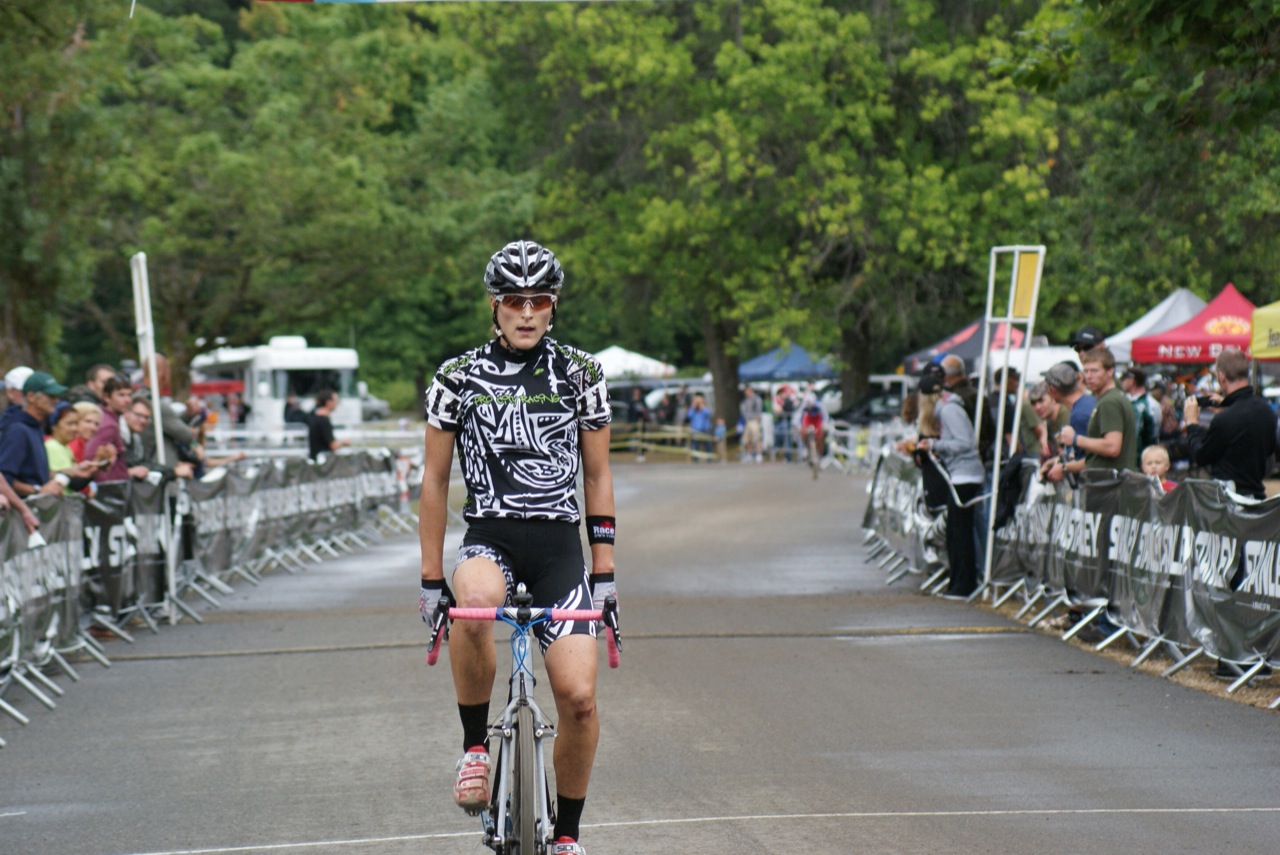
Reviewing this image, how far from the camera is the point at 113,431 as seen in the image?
46.5 feet

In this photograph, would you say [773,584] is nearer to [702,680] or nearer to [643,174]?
[702,680]

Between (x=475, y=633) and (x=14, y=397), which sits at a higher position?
(x=14, y=397)

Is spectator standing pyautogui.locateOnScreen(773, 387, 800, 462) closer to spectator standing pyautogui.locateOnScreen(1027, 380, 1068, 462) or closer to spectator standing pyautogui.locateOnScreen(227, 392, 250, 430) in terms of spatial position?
spectator standing pyautogui.locateOnScreen(227, 392, 250, 430)

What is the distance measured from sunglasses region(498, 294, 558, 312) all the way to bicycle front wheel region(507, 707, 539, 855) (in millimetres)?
1219

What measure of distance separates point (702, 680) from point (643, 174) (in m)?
39.1

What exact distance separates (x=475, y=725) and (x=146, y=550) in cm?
942

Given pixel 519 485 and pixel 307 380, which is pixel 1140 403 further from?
pixel 307 380

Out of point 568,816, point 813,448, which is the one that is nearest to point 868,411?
point 813,448

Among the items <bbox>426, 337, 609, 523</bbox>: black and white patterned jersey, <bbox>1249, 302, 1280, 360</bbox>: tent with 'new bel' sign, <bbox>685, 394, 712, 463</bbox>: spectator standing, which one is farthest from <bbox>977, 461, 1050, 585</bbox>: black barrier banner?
<bbox>685, 394, 712, 463</bbox>: spectator standing

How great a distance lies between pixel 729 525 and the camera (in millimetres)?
25938

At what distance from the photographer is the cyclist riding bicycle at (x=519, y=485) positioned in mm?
5684

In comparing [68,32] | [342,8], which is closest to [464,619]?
[68,32]

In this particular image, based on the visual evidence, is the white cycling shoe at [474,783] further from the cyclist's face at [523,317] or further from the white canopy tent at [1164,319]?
the white canopy tent at [1164,319]

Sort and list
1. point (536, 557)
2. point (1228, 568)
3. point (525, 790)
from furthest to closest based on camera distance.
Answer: point (1228, 568) → point (536, 557) → point (525, 790)
